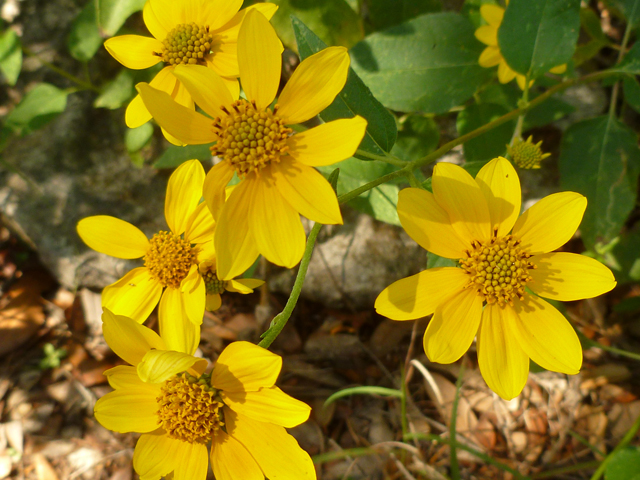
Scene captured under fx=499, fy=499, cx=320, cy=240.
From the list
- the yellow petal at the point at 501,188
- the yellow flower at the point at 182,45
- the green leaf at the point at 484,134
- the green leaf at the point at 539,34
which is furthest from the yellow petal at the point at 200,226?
the green leaf at the point at 539,34

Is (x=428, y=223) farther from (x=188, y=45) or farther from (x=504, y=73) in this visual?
(x=504, y=73)

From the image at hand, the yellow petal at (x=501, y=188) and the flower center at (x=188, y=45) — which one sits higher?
the flower center at (x=188, y=45)

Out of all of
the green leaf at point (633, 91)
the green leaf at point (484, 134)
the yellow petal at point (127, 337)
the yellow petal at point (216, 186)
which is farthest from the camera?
the green leaf at point (484, 134)

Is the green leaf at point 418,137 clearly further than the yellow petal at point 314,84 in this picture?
Yes

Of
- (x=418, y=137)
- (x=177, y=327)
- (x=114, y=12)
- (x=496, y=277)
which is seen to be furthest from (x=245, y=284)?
(x=114, y=12)

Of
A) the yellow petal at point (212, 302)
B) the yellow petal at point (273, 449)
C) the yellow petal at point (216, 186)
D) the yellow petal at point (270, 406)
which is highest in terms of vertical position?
the yellow petal at point (216, 186)

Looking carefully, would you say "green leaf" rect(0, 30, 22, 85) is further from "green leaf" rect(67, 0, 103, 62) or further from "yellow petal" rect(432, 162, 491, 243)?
"yellow petal" rect(432, 162, 491, 243)

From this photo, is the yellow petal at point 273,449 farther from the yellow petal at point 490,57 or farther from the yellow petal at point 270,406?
the yellow petal at point 490,57
